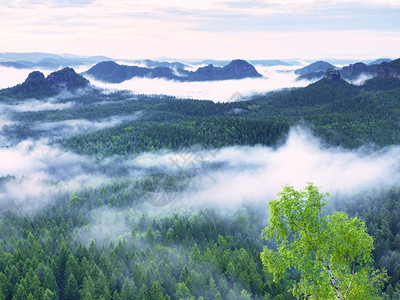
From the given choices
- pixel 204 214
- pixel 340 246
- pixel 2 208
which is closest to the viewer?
pixel 340 246

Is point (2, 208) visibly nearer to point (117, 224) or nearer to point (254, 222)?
point (117, 224)

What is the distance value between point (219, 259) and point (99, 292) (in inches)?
1531

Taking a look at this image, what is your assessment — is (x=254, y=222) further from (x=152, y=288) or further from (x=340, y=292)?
(x=340, y=292)

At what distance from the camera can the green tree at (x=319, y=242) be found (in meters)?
31.7

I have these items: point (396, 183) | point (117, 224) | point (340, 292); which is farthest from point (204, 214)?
point (340, 292)

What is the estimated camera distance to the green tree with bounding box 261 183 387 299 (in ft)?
104

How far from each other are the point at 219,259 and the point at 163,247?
24.8 m

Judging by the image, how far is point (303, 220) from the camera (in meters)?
32.1

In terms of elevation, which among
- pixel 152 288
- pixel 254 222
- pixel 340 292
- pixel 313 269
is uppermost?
pixel 313 269

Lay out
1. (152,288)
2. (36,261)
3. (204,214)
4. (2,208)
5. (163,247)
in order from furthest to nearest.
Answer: (2,208) → (204,214) → (163,247) → (36,261) → (152,288)

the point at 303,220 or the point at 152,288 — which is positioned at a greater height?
the point at 303,220

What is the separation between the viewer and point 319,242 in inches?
1259

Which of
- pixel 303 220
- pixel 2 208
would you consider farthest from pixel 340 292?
pixel 2 208

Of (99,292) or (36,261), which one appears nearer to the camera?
(99,292)
